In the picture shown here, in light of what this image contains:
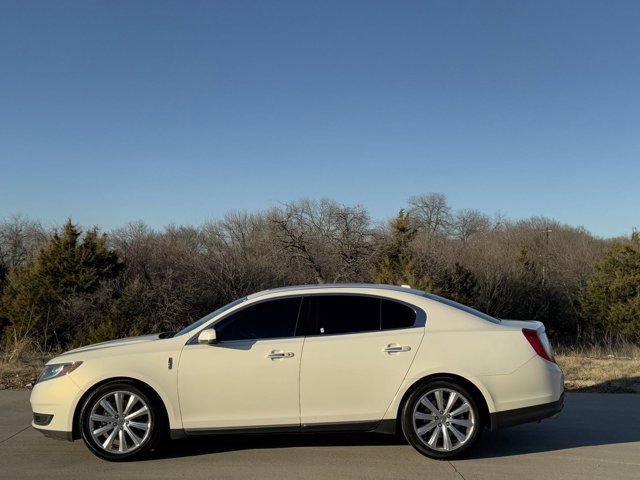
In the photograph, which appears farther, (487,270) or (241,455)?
(487,270)

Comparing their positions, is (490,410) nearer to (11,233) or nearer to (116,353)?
(116,353)

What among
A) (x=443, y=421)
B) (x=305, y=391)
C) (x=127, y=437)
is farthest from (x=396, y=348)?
(x=127, y=437)

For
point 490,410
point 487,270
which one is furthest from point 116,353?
point 487,270

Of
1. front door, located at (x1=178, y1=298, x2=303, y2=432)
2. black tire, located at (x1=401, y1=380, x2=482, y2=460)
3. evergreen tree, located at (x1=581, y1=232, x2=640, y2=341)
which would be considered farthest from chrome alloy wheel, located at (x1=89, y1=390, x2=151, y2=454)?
evergreen tree, located at (x1=581, y1=232, x2=640, y2=341)

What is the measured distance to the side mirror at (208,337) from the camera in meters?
5.46

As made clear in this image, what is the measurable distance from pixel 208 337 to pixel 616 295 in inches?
1121

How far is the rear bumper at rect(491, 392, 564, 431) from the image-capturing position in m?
5.39

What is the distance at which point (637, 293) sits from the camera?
28781 mm

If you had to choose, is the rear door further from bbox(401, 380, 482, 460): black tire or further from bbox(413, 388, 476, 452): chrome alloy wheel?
bbox(413, 388, 476, 452): chrome alloy wheel

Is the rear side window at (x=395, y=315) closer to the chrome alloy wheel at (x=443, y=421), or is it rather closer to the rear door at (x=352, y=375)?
the rear door at (x=352, y=375)

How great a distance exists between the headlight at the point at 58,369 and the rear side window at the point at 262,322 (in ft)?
4.50

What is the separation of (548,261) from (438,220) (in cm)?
1800

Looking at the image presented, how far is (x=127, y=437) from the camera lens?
539 cm

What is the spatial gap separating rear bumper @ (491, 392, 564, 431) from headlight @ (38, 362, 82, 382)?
3.88 m
